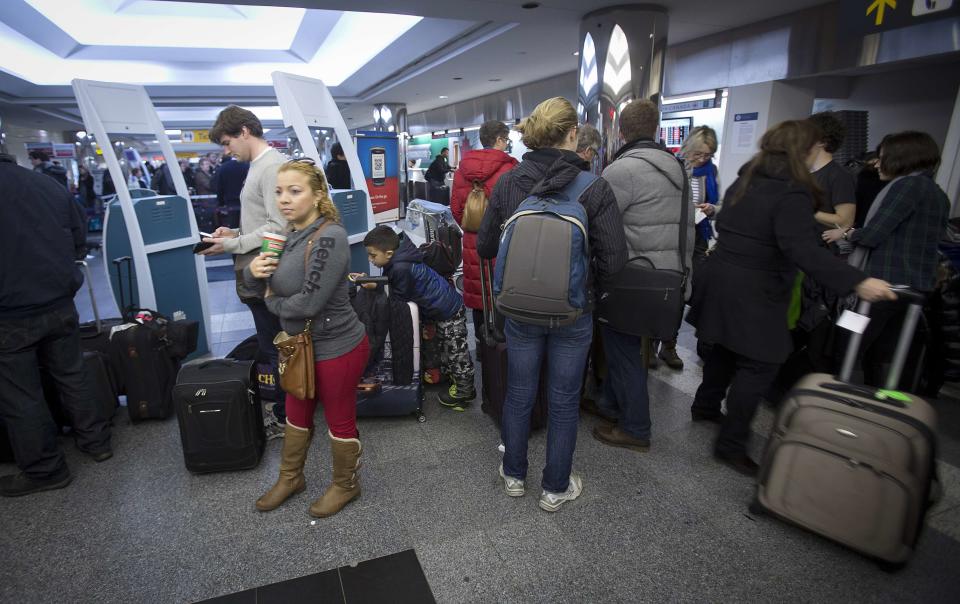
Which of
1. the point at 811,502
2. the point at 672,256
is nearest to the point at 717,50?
the point at 672,256

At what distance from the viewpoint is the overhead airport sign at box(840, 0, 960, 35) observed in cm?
280

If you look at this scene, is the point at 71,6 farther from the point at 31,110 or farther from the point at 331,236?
the point at 331,236

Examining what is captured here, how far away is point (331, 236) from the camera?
1.87 meters

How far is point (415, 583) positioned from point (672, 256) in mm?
1747

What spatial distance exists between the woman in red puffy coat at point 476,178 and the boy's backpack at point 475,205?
0.09 ft

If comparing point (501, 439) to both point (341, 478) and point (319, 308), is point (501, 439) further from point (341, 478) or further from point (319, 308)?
point (319, 308)

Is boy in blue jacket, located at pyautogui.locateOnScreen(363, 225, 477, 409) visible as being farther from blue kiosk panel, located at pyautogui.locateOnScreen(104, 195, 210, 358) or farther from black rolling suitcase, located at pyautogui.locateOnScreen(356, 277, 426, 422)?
blue kiosk panel, located at pyautogui.locateOnScreen(104, 195, 210, 358)

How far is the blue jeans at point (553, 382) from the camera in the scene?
205 cm

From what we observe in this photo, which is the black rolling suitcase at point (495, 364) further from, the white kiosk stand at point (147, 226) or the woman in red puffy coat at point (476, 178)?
the white kiosk stand at point (147, 226)

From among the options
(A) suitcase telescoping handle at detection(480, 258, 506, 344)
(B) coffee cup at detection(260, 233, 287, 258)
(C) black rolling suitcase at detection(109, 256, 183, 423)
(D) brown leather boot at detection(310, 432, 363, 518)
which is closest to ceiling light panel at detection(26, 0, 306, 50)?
(C) black rolling suitcase at detection(109, 256, 183, 423)

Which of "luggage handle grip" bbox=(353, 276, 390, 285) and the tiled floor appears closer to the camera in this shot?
the tiled floor

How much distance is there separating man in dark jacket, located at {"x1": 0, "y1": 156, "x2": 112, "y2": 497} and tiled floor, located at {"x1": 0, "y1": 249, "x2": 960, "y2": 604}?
0.69 ft

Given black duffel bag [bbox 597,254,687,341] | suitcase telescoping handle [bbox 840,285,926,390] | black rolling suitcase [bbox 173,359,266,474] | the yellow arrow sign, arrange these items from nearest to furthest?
suitcase telescoping handle [bbox 840,285,926,390]
black duffel bag [bbox 597,254,687,341]
black rolling suitcase [bbox 173,359,266,474]
the yellow arrow sign

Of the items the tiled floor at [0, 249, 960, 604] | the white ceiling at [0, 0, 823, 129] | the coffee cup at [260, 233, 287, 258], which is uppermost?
the white ceiling at [0, 0, 823, 129]
